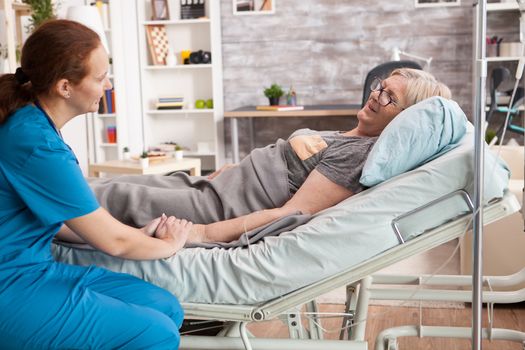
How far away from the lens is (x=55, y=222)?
1.53m

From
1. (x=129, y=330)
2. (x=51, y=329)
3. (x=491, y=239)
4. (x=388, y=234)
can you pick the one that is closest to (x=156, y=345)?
(x=129, y=330)

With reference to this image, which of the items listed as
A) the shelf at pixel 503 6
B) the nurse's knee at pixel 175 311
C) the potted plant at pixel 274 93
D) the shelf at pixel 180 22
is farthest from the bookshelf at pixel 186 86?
the nurse's knee at pixel 175 311

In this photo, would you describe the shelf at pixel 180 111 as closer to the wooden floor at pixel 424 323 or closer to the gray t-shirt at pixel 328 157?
the wooden floor at pixel 424 323

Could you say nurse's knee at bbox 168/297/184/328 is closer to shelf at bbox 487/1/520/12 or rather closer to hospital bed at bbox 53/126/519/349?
hospital bed at bbox 53/126/519/349

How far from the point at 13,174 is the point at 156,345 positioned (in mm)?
476

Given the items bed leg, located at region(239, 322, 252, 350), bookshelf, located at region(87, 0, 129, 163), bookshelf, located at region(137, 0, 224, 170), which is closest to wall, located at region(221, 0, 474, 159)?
bookshelf, located at region(137, 0, 224, 170)

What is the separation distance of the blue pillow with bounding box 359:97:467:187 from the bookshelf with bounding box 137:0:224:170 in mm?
3972

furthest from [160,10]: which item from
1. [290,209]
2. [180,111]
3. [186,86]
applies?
[290,209]

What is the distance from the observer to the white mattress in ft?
5.57

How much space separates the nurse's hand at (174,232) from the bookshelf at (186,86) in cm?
402

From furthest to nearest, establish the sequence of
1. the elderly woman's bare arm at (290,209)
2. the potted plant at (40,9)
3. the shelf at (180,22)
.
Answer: the shelf at (180,22)
the potted plant at (40,9)
the elderly woman's bare arm at (290,209)

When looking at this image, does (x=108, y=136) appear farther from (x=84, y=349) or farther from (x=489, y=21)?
(x=84, y=349)

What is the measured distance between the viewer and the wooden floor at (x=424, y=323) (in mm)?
2629

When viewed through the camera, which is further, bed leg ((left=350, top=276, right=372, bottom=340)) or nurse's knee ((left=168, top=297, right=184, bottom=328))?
bed leg ((left=350, top=276, right=372, bottom=340))
